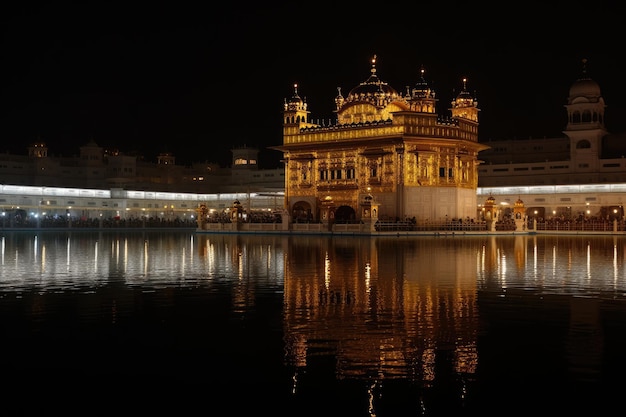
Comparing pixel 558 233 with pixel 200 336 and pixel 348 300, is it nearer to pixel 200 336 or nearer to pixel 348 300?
pixel 348 300

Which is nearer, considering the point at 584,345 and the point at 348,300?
the point at 584,345

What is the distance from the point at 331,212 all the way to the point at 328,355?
54113 millimetres

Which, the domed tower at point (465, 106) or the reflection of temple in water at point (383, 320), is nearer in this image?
the reflection of temple in water at point (383, 320)

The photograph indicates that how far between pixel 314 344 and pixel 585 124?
75.2 m

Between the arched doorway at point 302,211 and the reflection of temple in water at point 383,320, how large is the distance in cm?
4342

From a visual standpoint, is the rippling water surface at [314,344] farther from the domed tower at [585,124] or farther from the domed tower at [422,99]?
the domed tower at [585,124]

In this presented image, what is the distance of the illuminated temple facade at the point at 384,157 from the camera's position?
57.7 meters

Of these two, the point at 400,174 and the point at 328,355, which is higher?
the point at 400,174

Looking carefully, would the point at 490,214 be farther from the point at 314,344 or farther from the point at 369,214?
the point at 314,344

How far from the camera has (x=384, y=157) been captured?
58875mm

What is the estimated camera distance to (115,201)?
283 ft

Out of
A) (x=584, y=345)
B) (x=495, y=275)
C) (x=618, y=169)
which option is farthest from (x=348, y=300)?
(x=618, y=169)

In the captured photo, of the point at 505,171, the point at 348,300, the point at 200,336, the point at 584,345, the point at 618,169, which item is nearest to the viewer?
the point at 584,345

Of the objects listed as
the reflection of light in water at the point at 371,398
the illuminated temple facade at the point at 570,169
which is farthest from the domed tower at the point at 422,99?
the reflection of light in water at the point at 371,398
